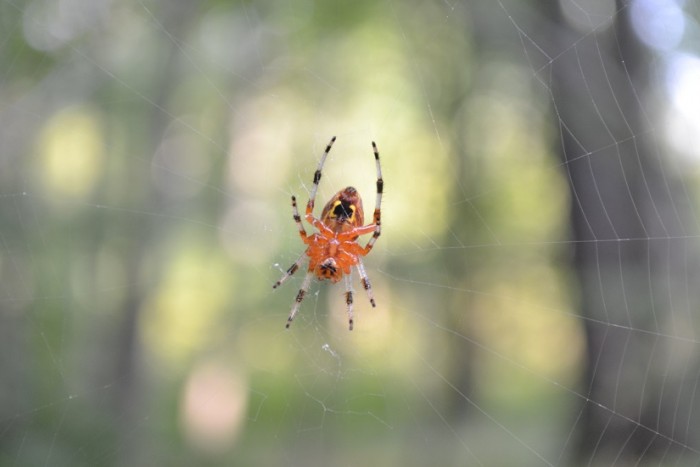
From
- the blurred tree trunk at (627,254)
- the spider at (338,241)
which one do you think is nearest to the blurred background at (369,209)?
the blurred tree trunk at (627,254)

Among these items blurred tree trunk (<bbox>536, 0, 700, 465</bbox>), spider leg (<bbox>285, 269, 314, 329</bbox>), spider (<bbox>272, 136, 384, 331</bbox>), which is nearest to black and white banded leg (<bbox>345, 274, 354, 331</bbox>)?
spider (<bbox>272, 136, 384, 331</bbox>)

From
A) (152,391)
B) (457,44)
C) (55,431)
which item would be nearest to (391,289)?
(457,44)

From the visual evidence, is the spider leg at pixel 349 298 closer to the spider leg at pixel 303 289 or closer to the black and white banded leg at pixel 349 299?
the black and white banded leg at pixel 349 299

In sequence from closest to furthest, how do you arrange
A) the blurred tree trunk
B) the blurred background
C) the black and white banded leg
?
the black and white banded leg
the blurred tree trunk
the blurred background

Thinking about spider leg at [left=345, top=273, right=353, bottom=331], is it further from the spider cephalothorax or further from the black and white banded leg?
the spider cephalothorax

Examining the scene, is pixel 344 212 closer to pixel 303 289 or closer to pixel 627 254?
pixel 303 289

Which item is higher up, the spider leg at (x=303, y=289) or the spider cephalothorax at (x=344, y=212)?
the spider cephalothorax at (x=344, y=212)

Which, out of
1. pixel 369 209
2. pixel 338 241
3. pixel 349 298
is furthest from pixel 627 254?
pixel 369 209
